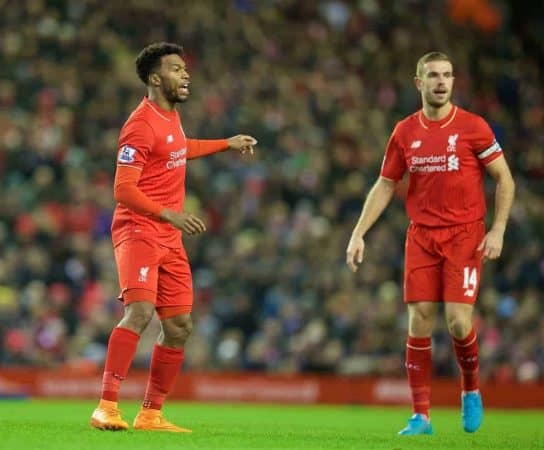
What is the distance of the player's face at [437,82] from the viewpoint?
397 inches

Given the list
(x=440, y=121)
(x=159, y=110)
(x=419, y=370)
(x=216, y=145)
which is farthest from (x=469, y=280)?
(x=159, y=110)

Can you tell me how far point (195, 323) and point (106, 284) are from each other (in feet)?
4.33

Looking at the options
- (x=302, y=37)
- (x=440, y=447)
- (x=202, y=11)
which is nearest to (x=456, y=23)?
(x=302, y=37)

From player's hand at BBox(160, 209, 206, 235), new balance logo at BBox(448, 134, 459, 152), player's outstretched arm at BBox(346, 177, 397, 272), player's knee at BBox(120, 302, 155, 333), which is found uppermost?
new balance logo at BBox(448, 134, 459, 152)

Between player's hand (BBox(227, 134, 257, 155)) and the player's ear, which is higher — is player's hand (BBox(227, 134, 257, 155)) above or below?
below

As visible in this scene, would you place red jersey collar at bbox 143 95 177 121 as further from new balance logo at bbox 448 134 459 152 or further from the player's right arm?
new balance logo at bbox 448 134 459 152

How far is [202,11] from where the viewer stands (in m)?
23.4

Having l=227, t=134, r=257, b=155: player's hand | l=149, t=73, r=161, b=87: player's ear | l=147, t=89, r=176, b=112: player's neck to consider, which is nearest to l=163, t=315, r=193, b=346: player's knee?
l=227, t=134, r=257, b=155: player's hand

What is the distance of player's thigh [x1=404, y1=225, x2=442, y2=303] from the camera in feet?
33.4

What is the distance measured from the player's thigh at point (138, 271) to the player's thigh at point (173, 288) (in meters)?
0.18

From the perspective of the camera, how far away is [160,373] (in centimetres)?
984

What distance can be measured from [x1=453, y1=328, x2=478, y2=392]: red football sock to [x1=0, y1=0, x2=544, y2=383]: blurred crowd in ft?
25.2

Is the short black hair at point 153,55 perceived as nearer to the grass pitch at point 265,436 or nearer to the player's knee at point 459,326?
the grass pitch at point 265,436

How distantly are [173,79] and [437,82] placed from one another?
1921mm
